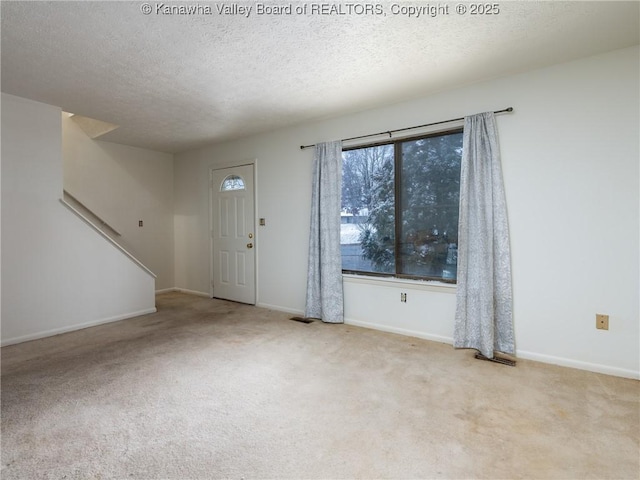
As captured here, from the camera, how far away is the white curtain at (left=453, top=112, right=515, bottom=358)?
291 cm

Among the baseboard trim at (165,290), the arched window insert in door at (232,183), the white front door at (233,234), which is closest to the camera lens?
the white front door at (233,234)

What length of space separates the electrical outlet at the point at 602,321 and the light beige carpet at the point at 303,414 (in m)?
0.37

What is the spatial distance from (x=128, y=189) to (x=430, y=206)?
4650 mm

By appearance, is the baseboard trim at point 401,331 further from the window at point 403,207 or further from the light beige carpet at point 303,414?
the window at point 403,207

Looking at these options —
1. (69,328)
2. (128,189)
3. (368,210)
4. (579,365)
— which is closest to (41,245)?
(69,328)

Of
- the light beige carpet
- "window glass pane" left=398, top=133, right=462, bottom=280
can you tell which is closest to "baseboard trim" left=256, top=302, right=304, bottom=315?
the light beige carpet

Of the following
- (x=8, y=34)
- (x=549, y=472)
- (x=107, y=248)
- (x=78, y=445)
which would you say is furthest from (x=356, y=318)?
(x=8, y=34)

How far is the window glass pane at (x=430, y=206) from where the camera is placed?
10.8ft

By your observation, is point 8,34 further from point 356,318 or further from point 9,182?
point 356,318

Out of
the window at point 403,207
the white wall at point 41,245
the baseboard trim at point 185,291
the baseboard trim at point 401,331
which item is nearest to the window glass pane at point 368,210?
the window at point 403,207

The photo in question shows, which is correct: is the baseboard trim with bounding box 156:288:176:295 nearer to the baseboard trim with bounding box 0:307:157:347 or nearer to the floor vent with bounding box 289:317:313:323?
the baseboard trim with bounding box 0:307:157:347

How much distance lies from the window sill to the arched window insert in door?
220cm

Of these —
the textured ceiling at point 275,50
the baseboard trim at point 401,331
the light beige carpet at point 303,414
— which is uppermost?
the textured ceiling at point 275,50

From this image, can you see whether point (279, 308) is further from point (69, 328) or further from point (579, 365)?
point (579, 365)
